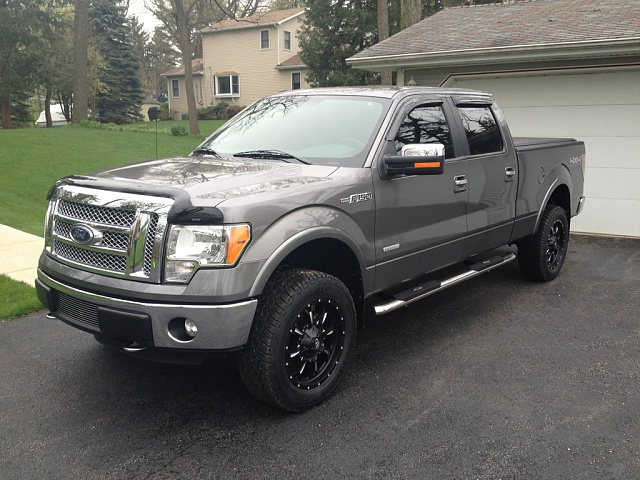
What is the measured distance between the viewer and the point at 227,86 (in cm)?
4169

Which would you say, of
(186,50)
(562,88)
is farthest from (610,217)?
(186,50)

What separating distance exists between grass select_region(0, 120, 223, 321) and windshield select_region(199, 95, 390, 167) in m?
2.62

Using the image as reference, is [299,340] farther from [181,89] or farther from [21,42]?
[181,89]

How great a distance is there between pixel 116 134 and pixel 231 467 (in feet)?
65.6

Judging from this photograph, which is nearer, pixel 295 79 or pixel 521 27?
pixel 521 27

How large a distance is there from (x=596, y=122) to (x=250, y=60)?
3379 centimetres

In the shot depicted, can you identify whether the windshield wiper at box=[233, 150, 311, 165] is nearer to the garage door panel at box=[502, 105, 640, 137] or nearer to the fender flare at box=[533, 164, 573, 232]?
the fender flare at box=[533, 164, 573, 232]

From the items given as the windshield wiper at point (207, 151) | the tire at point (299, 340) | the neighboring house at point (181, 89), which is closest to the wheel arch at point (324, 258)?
the tire at point (299, 340)

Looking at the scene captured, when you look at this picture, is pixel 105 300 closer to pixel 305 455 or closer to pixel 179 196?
pixel 179 196

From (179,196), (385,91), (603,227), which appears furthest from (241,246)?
(603,227)

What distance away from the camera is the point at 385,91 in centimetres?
466

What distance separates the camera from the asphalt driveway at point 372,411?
311cm

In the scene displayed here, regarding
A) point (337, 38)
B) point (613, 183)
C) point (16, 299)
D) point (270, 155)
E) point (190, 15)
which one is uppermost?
point (190, 15)

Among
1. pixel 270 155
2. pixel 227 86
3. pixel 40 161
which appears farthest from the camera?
pixel 227 86
